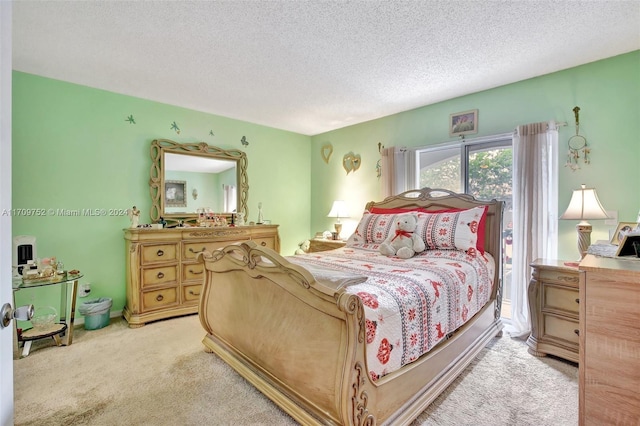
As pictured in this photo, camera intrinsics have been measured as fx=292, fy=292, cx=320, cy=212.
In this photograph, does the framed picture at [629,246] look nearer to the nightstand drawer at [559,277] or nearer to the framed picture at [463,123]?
the nightstand drawer at [559,277]

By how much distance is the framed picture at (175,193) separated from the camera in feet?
11.7

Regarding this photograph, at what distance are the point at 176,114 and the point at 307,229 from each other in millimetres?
2601

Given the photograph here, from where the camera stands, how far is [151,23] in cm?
203

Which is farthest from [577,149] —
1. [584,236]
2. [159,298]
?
[159,298]

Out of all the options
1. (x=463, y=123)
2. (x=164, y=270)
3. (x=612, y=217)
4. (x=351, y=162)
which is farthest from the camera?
(x=351, y=162)

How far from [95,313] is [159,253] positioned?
2.60 feet

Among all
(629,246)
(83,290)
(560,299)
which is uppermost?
(629,246)

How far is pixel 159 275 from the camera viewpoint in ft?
10.3

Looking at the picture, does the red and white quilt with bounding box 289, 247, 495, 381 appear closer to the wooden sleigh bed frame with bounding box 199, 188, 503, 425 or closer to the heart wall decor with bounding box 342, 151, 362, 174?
the wooden sleigh bed frame with bounding box 199, 188, 503, 425

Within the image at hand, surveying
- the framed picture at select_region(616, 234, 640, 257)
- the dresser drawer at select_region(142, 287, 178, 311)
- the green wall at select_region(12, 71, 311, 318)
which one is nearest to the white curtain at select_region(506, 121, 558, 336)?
the framed picture at select_region(616, 234, 640, 257)

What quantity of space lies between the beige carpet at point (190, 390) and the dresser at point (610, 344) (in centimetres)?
80

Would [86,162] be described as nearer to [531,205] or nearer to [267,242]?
[267,242]

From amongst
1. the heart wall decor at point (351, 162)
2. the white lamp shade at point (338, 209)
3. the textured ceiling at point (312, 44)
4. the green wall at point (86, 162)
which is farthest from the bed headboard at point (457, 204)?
the green wall at point (86, 162)

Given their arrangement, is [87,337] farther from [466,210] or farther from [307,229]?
[466,210]
